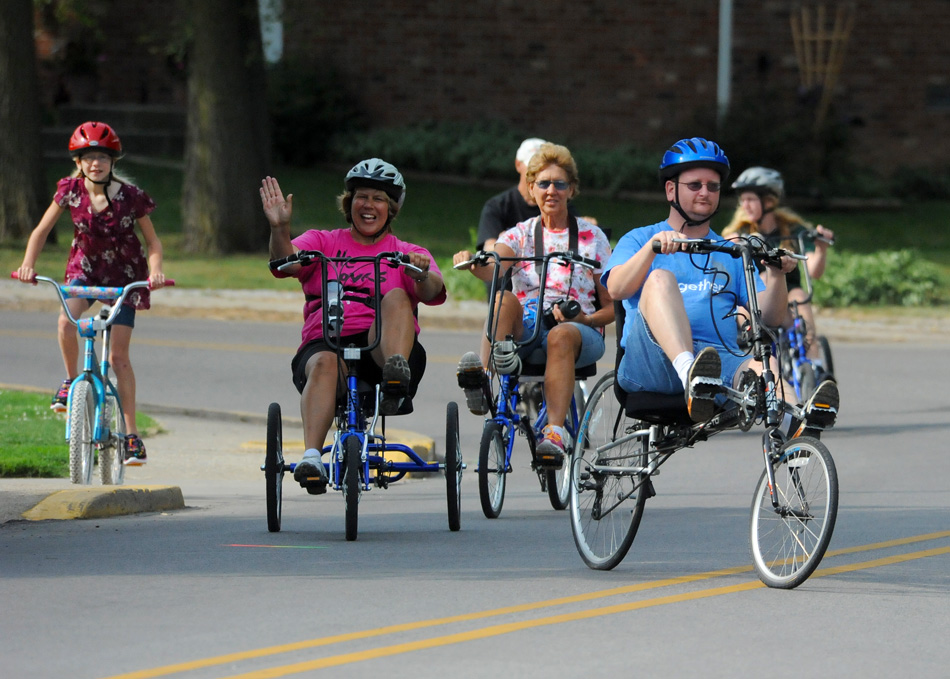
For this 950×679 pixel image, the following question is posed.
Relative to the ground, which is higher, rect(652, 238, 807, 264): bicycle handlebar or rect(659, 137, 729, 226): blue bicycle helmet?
rect(659, 137, 729, 226): blue bicycle helmet

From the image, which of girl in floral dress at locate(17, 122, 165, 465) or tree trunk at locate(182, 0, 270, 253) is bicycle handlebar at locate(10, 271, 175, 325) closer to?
girl in floral dress at locate(17, 122, 165, 465)

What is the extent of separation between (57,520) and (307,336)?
5.07ft

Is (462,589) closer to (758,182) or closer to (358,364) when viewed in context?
(358,364)

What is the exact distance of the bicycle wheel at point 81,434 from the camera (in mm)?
8852

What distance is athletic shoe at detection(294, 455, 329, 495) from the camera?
743 cm

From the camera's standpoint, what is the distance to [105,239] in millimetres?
9742

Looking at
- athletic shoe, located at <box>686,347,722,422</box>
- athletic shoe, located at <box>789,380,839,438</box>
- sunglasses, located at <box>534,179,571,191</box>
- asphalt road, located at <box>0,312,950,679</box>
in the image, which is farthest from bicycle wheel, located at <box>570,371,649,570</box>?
sunglasses, located at <box>534,179,571,191</box>

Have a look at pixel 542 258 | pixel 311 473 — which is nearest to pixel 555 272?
pixel 542 258

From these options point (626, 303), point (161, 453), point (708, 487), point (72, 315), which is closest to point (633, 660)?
point (626, 303)

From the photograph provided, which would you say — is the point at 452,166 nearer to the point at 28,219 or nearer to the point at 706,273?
the point at 28,219

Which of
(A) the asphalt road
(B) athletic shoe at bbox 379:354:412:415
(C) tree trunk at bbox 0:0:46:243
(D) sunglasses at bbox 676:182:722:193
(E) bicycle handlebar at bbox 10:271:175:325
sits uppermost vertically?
(C) tree trunk at bbox 0:0:46:243

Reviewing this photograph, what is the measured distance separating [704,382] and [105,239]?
465 cm

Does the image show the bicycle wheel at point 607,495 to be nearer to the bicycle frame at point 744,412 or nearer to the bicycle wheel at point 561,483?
the bicycle frame at point 744,412

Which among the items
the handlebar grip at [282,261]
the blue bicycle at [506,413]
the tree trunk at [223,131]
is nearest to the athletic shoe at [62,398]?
the handlebar grip at [282,261]
